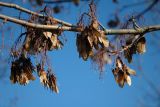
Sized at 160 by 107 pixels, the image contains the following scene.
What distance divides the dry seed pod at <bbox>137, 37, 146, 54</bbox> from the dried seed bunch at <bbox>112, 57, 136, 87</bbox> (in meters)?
0.18

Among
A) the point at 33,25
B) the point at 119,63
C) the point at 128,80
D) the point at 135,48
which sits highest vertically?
the point at 33,25

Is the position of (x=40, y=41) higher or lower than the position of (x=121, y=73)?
higher

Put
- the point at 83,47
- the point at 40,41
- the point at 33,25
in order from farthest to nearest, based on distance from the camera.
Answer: the point at 40,41 < the point at 83,47 < the point at 33,25

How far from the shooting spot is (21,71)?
250 cm

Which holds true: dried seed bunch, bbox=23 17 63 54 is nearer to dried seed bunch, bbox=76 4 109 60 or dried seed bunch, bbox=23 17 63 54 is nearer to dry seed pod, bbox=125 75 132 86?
dried seed bunch, bbox=76 4 109 60

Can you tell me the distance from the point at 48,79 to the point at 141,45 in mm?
783

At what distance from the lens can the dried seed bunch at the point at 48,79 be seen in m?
2.45

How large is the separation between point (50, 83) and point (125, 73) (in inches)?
22.9

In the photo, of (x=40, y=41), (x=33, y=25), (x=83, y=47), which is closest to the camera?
(x=33, y=25)

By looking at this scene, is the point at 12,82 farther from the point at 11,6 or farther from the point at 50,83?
the point at 11,6

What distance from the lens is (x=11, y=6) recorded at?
241 centimetres

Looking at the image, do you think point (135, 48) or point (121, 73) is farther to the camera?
point (135, 48)

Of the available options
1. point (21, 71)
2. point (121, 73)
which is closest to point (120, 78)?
point (121, 73)

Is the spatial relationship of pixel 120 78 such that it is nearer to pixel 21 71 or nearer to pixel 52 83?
pixel 52 83
